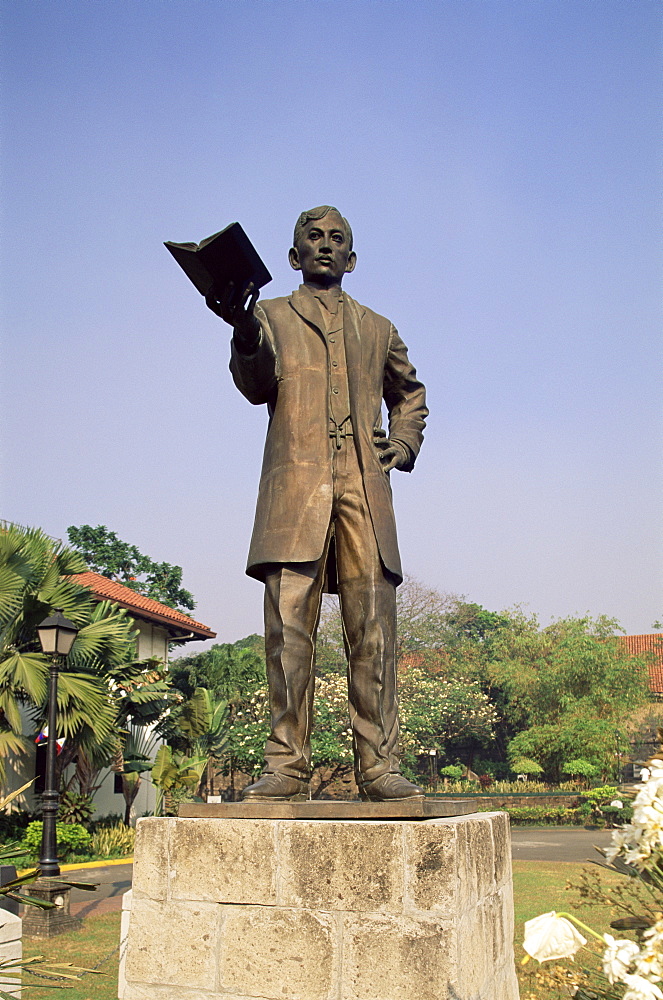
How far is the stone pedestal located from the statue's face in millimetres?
2547

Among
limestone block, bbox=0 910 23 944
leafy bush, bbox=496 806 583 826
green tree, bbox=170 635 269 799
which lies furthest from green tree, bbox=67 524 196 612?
limestone block, bbox=0 910 23 944

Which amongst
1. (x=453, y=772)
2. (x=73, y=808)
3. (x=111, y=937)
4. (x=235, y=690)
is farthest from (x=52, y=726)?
(x=453, y=772)

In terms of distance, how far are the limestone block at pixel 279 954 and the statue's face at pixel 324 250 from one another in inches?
112

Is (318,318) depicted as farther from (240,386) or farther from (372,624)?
(372,624)

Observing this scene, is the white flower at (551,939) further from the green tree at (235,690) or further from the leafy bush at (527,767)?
the leafy bush at (527,767)

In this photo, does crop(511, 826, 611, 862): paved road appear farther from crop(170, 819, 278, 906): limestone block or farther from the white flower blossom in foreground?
the white flower blossom in foreground

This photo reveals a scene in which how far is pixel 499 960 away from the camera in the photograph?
12.0 ft

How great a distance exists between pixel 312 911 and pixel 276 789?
0.55 m

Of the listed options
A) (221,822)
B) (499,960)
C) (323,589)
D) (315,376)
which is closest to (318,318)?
(315,376)

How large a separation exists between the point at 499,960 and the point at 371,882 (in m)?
0.89

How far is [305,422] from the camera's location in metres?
4.17

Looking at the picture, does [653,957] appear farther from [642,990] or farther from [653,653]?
[653,653]

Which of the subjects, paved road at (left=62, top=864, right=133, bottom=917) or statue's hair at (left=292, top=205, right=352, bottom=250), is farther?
paved road at (left=62, top=864, right=133, bottom=917)

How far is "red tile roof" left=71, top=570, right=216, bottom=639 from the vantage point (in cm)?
2534
